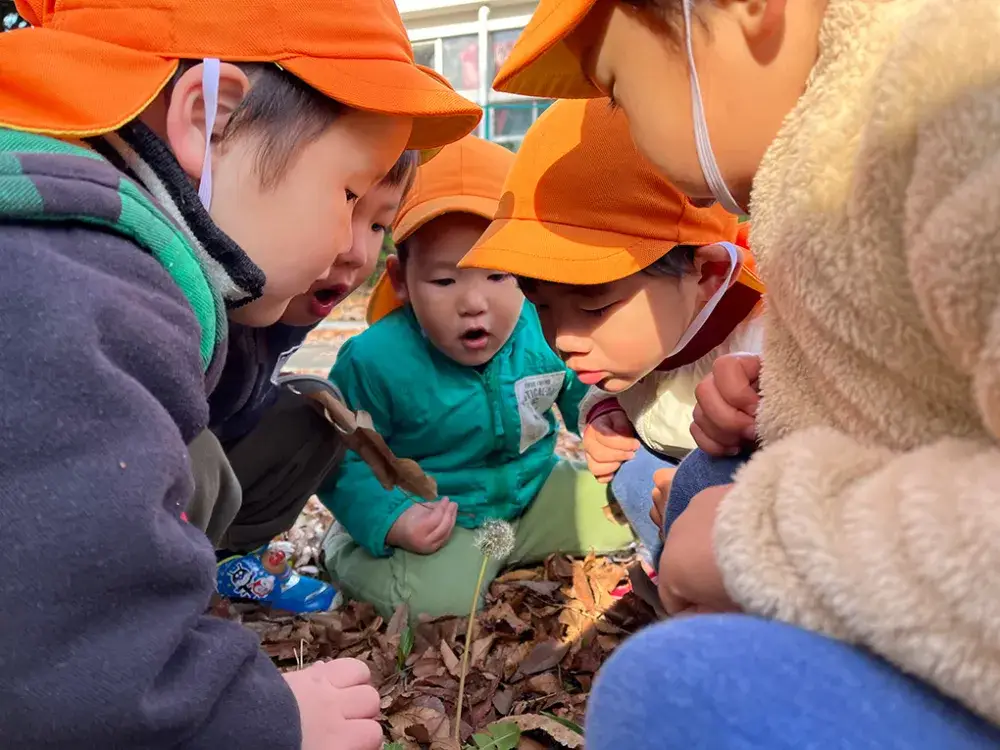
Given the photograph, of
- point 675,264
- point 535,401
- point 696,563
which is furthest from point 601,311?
point 696,563

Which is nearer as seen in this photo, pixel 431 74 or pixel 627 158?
pixel 431 74

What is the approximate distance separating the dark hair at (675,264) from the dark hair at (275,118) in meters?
0.95

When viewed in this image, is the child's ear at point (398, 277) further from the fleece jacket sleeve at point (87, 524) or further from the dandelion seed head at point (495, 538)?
the fleece jacket sleeve at point (87, 524)

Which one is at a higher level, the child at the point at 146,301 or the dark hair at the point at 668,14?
the dark hair at the point at 668,14

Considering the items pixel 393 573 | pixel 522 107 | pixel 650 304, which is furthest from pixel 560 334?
pixel 522 107

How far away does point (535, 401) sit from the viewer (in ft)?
9.06

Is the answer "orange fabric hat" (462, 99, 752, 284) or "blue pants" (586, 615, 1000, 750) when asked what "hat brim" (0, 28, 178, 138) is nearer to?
"orange fabric hat" (462, 99, 752, 284)

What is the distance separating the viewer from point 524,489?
9.00ft

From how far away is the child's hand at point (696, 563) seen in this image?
3.13 ft

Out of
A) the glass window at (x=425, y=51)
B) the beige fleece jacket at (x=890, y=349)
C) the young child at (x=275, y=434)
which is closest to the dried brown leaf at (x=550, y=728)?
the beige fleece jacket at (x=890, y=349)

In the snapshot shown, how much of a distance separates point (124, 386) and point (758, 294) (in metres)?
1.69

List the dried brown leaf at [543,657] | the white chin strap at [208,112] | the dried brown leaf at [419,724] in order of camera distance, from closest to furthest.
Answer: the white chin strap at [208,112] → the dried brown leaf at [419,724] → the dried brown leaf at [543,657]

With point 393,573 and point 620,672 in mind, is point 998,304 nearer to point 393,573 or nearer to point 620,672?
point 620,672

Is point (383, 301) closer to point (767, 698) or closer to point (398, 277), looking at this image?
point (398, 277)
